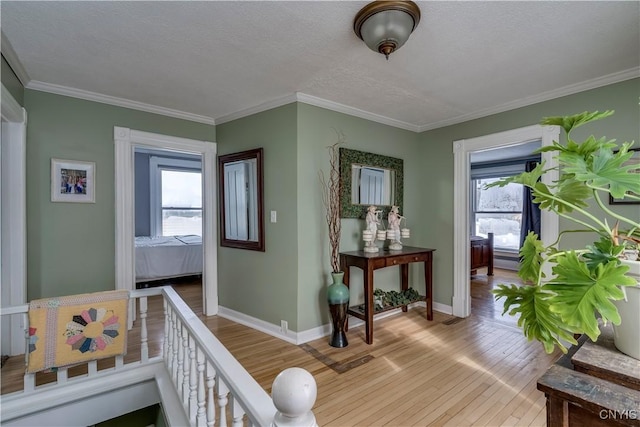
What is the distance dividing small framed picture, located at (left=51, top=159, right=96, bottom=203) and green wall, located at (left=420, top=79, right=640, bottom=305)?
12.2 ft

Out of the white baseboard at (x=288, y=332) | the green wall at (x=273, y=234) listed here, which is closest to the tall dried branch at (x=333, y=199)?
the green wall at (x=273, y=234)

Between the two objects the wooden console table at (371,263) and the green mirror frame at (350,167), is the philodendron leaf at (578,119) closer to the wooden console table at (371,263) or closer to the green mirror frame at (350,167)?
the wooden console table at (371,263)

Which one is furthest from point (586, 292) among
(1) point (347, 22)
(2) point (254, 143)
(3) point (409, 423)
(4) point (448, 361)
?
(2) point (254, 143)

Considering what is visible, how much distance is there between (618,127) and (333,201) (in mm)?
2451

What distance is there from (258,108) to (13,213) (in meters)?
2.25

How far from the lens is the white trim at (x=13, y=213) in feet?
8.21

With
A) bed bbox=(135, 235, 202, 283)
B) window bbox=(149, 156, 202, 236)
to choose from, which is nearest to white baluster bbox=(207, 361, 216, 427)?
bed bbox=(135, 235, 202, 283)

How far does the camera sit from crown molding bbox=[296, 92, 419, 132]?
2975 mm

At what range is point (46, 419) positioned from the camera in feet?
6.54

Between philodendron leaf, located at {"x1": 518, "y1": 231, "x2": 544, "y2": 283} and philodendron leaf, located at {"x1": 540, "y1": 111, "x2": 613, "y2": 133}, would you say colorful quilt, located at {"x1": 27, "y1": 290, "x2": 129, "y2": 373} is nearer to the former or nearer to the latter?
philodendron leaf, located at {"x1": 518, "y1": 231, "x2": 544, "y2": 283}

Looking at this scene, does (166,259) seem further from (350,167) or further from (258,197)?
(350,167)

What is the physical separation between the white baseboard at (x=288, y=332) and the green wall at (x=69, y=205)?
4.14ft

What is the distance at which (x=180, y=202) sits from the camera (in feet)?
22.9

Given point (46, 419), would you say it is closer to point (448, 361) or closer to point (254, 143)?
point (254, 143)
